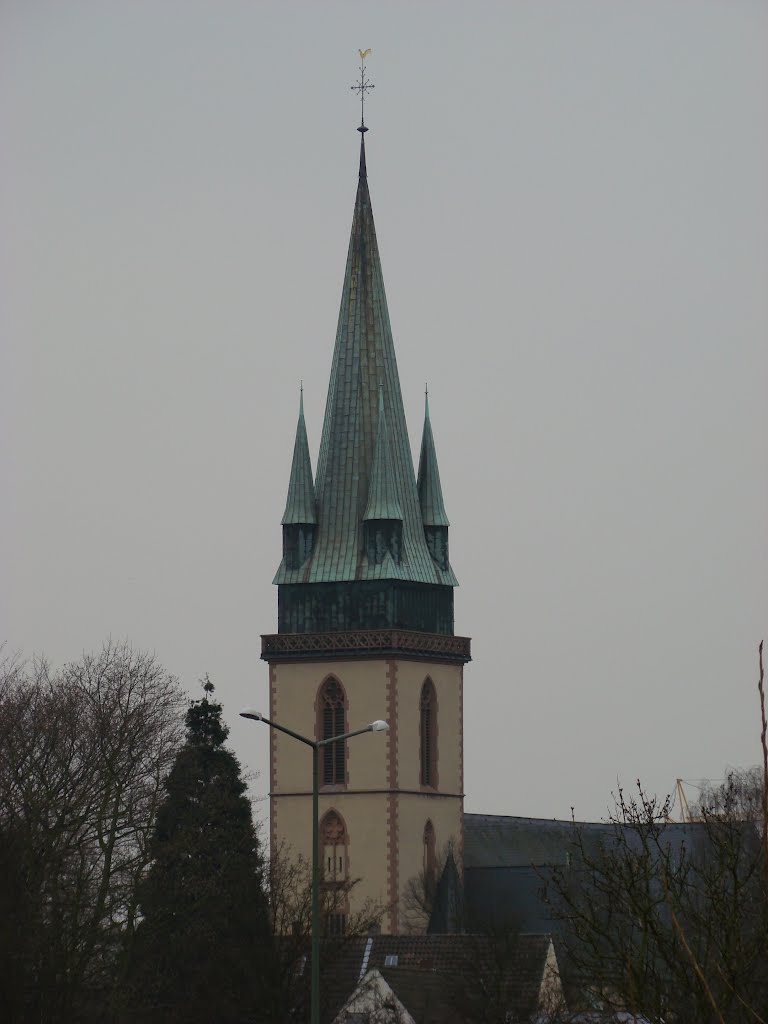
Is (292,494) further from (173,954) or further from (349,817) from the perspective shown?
(173,954)

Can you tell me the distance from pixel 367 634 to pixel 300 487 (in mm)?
5325

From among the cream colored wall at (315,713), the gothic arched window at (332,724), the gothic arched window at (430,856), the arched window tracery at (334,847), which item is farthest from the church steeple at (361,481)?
the gothic arched window at (430,856)

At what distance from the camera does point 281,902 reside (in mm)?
63719

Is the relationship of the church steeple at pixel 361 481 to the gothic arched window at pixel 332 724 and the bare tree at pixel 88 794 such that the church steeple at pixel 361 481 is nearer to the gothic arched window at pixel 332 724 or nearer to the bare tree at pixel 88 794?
the gothic arched window at pixel 332 724

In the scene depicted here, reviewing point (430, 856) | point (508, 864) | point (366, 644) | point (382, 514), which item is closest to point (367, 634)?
point (366, 644)

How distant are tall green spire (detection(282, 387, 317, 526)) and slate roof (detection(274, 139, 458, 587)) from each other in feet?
1.72

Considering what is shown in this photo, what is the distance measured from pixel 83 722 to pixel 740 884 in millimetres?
43814

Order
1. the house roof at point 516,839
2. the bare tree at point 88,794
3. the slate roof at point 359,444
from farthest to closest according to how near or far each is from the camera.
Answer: the house roof at point 516,839 < the slate roof at point 359,444 < the bare tree at point 88,794

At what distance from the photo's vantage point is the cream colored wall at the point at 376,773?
90062 millimetres

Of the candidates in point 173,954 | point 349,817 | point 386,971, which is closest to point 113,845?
point 173,954

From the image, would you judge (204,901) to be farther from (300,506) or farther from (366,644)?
(300,506)

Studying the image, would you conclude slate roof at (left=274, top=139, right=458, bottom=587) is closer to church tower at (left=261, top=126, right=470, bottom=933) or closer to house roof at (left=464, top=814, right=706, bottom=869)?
church tower at (left=261, top=126, right=470, bottom=933)

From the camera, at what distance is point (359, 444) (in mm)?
92312

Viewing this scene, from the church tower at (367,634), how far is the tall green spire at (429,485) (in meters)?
0.05
